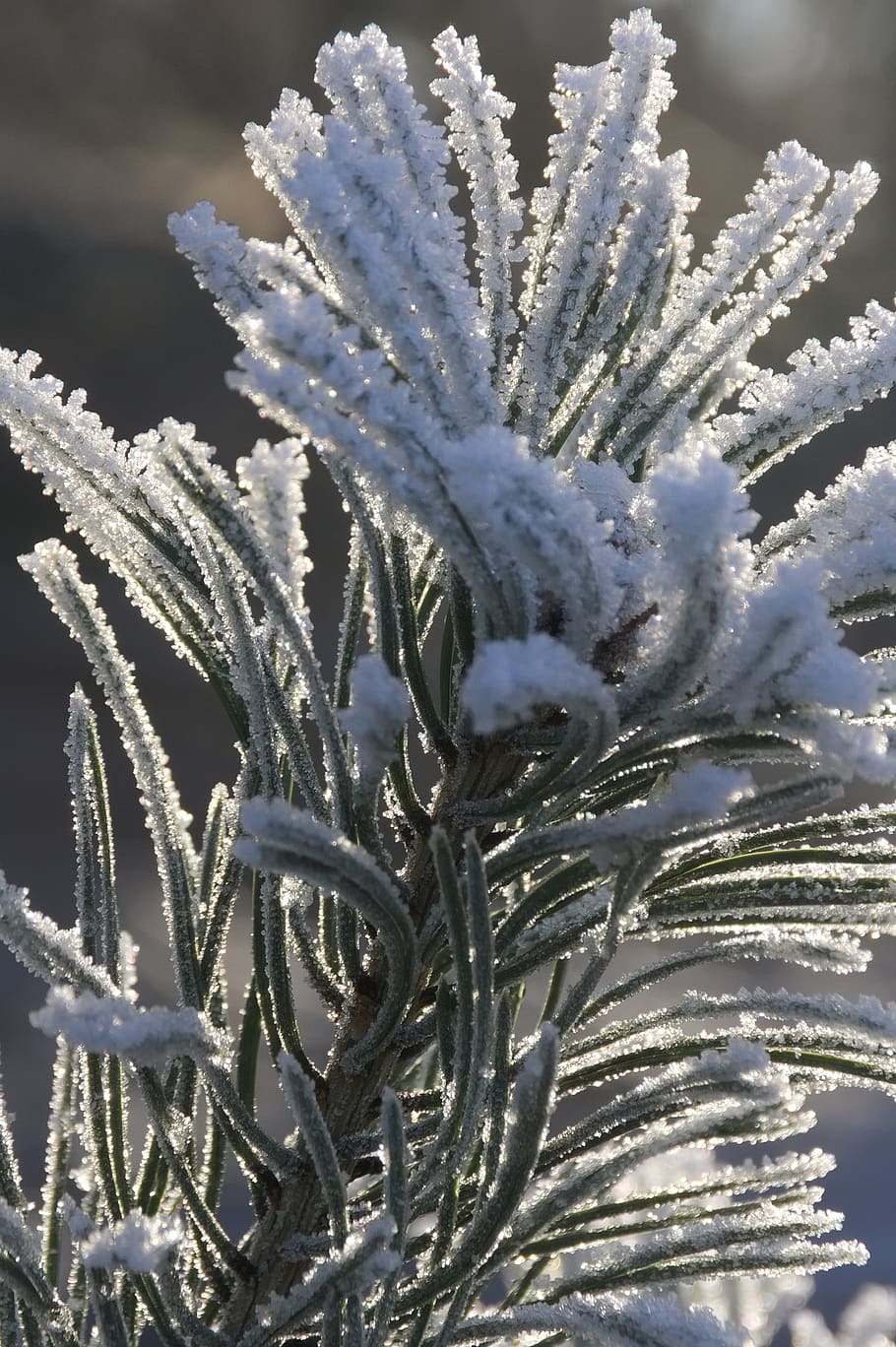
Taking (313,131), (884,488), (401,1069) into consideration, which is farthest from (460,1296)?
(313,131)

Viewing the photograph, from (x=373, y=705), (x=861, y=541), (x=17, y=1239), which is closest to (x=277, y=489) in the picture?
(x=373, y=705)

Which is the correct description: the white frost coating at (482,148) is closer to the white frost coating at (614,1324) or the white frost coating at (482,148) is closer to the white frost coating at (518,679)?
the white frost coating at (518,679)

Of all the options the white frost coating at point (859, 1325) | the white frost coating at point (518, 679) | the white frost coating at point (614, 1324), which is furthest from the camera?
the white frost coating at point (859, 1325)

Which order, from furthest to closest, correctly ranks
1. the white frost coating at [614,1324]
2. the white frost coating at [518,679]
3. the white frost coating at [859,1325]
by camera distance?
the white frost coating at [859,1325] < the white frost coating at [614,1324] < the white frost coating at [518,679]

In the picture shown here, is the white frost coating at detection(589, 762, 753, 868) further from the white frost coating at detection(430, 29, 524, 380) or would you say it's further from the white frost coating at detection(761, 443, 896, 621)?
the white frost coating at detection(430, 29, 524, 380)

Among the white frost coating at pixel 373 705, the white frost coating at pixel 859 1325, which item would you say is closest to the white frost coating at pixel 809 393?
the white frost coating at pixel 373 705

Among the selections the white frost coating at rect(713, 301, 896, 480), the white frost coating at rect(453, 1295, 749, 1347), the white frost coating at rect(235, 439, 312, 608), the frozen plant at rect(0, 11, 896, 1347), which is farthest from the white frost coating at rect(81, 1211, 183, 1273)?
the white frost coating at rect(713, 301, 896, 480)

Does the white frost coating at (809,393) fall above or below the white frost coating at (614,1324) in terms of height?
above

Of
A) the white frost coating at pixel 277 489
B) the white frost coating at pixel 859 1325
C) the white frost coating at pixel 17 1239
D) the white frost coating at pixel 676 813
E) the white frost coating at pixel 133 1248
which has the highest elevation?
the white frost coating at pixel 277 489
